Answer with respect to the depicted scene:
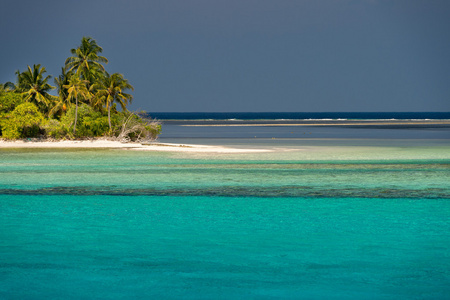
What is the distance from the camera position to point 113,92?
53844 millimetres

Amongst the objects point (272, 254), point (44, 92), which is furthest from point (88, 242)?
point (44, 92)

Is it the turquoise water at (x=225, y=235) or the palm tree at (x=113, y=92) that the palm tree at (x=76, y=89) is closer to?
the palm tree at (x=113, y=92)

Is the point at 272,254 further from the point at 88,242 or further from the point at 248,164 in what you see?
the point at 248,164

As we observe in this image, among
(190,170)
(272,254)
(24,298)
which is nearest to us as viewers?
(24,298)

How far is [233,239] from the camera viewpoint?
507 inches

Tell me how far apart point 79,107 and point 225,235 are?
43.6m

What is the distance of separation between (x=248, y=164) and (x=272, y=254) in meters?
20.8

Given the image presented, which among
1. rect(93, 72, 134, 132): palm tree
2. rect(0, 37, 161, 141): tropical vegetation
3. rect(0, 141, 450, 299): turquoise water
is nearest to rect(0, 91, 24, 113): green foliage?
rect(0, 37, 161, 141): tropical vegetation

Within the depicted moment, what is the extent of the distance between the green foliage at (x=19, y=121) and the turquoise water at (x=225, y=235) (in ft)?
92.2

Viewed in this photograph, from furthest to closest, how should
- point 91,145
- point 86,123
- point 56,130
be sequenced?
point 56,130, point 86,123, point 91,145

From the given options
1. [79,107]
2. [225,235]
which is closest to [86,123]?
[79,107]

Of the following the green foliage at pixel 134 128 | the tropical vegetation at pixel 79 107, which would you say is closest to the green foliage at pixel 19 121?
the tropical vegetation at pixel 79 107

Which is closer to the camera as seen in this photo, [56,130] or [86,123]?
[86,123]

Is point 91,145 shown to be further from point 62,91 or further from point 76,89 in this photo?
point 62,91
